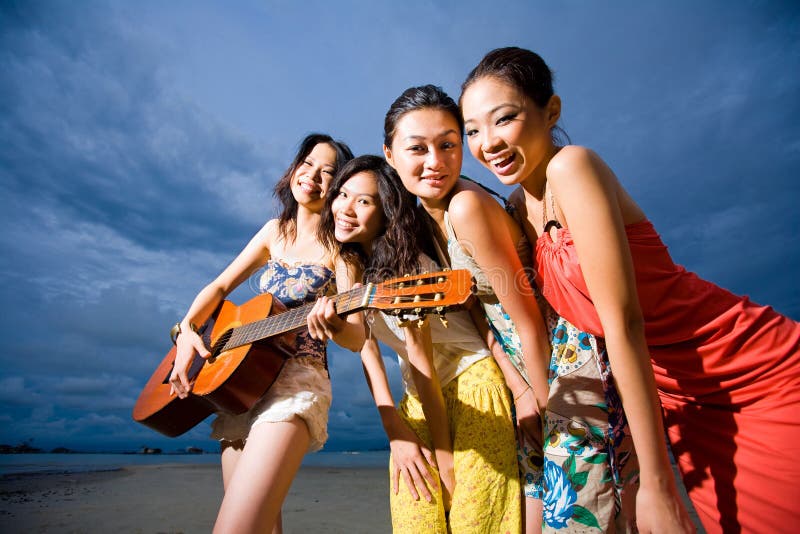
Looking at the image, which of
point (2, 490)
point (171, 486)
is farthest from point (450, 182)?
point (2, 490)

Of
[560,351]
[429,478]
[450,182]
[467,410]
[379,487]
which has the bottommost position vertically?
[379,487]

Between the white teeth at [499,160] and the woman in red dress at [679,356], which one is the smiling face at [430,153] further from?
the woman in red dress at [679,356]

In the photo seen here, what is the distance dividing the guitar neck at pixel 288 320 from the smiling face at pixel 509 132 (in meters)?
0.86

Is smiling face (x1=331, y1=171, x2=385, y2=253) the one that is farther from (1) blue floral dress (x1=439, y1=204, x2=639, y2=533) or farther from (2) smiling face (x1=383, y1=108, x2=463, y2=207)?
(1) blue floral dress (x1=439, y1=204, x2=639, y2=533)

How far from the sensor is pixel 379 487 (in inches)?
326

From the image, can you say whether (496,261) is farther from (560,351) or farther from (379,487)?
(379,487)

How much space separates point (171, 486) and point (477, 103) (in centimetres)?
929

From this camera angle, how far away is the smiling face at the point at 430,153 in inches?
Result: 83.6

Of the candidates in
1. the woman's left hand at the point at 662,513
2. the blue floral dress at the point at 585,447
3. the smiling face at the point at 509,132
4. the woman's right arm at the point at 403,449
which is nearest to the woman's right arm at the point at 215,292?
the woman's right arm at the point at 403,449

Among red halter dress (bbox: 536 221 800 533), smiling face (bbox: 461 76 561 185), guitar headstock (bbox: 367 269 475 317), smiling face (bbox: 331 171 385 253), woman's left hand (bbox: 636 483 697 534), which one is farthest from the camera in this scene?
smiling face (bbox: 331 171 385 253)

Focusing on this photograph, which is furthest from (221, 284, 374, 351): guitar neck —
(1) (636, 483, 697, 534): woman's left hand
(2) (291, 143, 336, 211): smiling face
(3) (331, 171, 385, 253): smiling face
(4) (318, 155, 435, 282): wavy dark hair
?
(1) (636, 483, 697, 534): woman's left hand

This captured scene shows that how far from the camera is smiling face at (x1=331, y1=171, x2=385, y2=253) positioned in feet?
8.36

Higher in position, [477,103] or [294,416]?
[477,103]

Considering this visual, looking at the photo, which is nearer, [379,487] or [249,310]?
[249,310]
